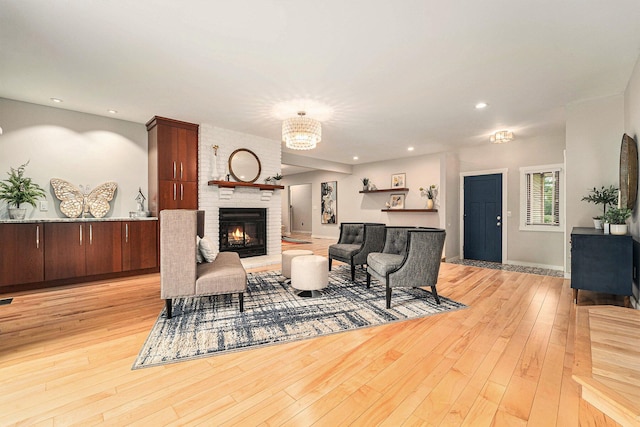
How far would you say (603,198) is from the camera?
3.57 meters

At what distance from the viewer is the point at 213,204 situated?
Answer: 17.6 feet

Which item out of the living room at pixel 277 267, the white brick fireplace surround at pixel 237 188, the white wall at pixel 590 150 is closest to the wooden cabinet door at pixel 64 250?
the living room at pixel 277 267

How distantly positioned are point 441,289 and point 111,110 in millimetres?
5566

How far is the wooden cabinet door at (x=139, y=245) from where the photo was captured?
4.43 m

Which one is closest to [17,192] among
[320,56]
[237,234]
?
[237,234]

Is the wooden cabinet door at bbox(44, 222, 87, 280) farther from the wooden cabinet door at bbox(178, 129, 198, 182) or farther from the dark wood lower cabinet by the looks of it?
the wooden cabinet door at bbox(178, 129, 198, 182)

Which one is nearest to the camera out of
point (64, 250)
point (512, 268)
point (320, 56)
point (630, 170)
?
point (320, 56)

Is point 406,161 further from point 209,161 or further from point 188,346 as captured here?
point 188,346

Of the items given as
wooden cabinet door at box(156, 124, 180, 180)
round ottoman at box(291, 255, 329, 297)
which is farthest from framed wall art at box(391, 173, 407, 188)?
wooden cabinet door at box(156, 124, 180, 180)

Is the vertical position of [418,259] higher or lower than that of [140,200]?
lower

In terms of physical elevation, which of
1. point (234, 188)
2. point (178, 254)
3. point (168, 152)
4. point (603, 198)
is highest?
point (168, 152)

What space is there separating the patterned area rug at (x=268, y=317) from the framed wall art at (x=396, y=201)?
4381mm

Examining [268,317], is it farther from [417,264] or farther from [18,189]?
[18,189]

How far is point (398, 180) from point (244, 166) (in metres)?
4.41
